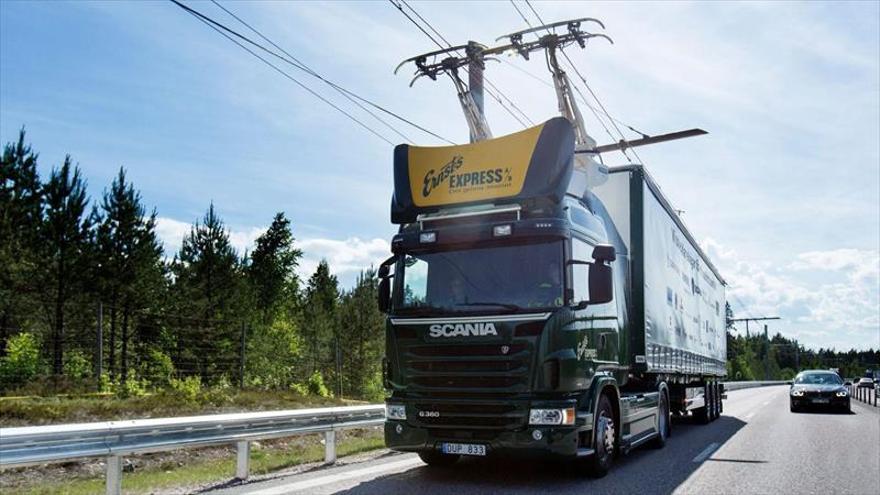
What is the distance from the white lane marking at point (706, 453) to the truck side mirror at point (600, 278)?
363 centimetres

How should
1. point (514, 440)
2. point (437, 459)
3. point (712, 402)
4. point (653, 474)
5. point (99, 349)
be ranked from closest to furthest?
point (514, 440) → point (653, 474) → point (437, 459) → point (99, 349) → point (712, 402)

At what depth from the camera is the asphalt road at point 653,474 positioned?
732 cm

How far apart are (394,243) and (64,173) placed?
34.4m

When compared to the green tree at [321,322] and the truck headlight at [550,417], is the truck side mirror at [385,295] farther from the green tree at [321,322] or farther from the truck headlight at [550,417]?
the green tree at [321,322]

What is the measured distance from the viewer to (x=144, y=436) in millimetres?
6953

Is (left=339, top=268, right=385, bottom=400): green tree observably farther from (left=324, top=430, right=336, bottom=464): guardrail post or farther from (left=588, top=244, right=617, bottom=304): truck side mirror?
(left=588, top=244, right=617, bottom=304): truck side mirror

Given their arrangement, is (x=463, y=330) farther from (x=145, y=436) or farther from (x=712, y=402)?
(x=712, y=402)

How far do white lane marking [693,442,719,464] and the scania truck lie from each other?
1.25m

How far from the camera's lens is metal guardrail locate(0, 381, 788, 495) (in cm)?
574

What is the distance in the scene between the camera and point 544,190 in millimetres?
7809

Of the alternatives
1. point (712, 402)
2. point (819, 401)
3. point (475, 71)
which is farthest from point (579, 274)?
point (819, 401)

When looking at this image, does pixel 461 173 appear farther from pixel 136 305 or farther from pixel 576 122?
pixel 136 305

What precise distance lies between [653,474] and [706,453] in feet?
8.67

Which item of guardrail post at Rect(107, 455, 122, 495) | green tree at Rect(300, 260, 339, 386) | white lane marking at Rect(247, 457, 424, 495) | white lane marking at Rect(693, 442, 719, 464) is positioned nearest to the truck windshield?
white lane marking at Rect(247, 457, 424, 495)
